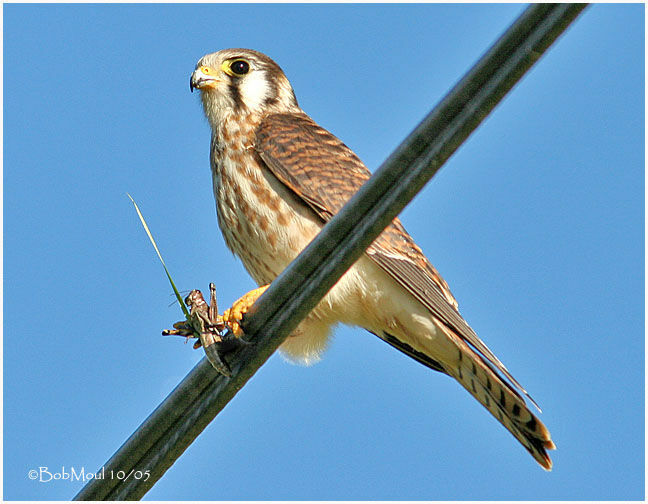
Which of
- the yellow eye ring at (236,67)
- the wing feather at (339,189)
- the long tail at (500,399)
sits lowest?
the long tail at (500,399)

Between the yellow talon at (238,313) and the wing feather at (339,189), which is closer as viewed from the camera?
the yellow talon at (238,313)

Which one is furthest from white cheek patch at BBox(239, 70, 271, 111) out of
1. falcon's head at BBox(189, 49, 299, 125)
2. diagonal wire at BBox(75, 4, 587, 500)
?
diagonal wire at BBox(75, 4, 587, 500)

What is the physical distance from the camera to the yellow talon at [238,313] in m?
2.65

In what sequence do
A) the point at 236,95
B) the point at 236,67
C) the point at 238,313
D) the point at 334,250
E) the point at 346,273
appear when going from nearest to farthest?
1. the point at 334,250
2. the point at 238,313
3. the point at 346,273
4. the point at 236,95
5. the point at 236,67

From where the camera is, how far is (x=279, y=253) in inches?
155

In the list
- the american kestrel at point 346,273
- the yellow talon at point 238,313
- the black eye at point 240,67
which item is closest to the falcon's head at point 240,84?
the black eye at point 240,67

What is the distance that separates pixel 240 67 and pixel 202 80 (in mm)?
237

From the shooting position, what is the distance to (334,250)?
2295 millimetres

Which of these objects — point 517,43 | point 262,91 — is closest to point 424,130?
point 517,43

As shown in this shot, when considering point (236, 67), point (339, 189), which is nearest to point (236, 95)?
point (236, 67)

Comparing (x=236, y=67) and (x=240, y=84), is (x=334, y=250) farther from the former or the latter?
(x=236, y=67)

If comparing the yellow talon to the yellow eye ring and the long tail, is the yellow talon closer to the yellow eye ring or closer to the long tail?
A: the long tail

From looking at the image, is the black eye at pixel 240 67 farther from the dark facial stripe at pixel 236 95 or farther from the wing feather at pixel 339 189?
the wing feather at pixel 339 189

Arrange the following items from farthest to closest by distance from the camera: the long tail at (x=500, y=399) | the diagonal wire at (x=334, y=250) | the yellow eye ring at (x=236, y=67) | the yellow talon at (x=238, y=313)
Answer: the yellow eye ring at (x=236, y=67) < the long tail at (x=500, y=399) < the yellow talon at (x=238, y=313) < the diagonal wire at (x=334, y=250)
